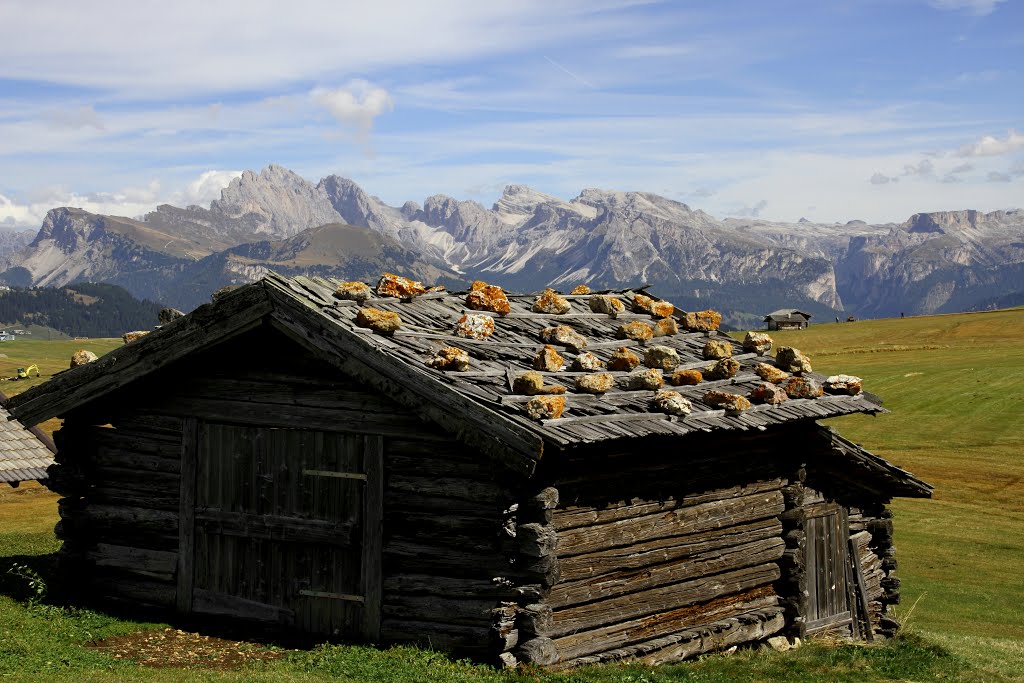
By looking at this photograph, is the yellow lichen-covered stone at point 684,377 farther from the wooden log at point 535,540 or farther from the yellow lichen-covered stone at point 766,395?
the wooden log at point 535,540

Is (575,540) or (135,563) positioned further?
(135,563)

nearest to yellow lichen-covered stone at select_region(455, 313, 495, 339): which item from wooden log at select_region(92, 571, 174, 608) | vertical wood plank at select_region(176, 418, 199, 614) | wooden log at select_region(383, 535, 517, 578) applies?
wooden log at select_region(383, 535, 517, 578)

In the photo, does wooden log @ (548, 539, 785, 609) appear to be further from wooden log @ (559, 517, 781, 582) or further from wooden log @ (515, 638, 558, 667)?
wooden log @ (515, 638, 558, 667)

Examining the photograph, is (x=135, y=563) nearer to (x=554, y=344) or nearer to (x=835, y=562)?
(x=554, y=344)

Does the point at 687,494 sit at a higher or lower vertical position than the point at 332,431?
lower

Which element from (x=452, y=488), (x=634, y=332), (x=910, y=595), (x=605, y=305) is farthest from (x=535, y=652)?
(x=910, y=595)

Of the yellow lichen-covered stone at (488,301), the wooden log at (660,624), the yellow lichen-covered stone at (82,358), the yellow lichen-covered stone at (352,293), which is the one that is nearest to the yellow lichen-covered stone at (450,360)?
the yellow lichen-covered stone at (352,293)

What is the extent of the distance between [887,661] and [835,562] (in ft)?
10.8

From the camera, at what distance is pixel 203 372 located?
45.8 ft

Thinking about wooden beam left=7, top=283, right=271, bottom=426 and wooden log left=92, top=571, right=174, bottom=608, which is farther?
wooden log left=92, top=571, right=174, bottom=608

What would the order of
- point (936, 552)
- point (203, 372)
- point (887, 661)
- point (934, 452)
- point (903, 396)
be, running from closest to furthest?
point (203, 372), point (887, 661), point (936, 552), point (934, 452), point (903, 396)

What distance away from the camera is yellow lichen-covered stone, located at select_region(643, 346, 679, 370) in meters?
15.2

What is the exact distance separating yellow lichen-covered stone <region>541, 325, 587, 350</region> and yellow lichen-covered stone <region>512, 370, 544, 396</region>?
245 cm

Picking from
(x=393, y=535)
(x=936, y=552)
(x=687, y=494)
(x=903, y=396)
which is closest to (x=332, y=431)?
(x=393, y=535)
